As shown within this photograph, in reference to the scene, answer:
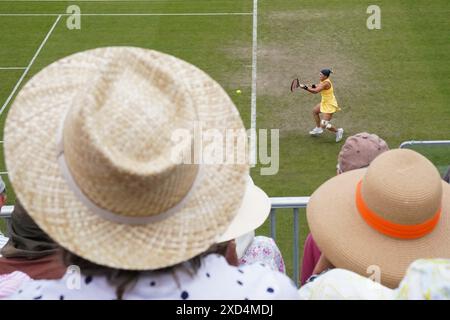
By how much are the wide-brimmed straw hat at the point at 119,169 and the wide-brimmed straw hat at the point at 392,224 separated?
0.90 meters

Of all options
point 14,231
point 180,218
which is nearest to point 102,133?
point 180,218

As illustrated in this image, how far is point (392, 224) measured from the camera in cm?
293

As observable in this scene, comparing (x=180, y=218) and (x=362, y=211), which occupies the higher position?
(x=180, y=218)

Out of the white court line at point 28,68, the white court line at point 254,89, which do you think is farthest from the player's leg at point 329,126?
the white court line at point 28,68

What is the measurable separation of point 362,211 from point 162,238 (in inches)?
48.9

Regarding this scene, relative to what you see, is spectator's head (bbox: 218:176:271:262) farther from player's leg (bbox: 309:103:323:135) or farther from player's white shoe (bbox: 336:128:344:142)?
player's leg (bbox: 309:103:323:135)

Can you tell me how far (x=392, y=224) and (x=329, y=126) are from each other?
809 centimetres

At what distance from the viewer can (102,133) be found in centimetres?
195

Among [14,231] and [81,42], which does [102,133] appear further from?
[81,42]

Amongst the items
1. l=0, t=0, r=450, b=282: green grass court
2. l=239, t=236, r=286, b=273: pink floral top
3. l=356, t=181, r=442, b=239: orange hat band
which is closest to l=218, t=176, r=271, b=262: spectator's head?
l=239, t=236, r=286, b=273: pink floral top

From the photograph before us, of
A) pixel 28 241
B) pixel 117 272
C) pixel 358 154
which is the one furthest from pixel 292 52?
pixel 117 272

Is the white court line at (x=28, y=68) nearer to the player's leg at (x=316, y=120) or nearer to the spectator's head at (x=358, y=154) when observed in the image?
the player's leg at (x=316, y=120)

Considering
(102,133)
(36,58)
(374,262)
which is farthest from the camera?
(36,58)
